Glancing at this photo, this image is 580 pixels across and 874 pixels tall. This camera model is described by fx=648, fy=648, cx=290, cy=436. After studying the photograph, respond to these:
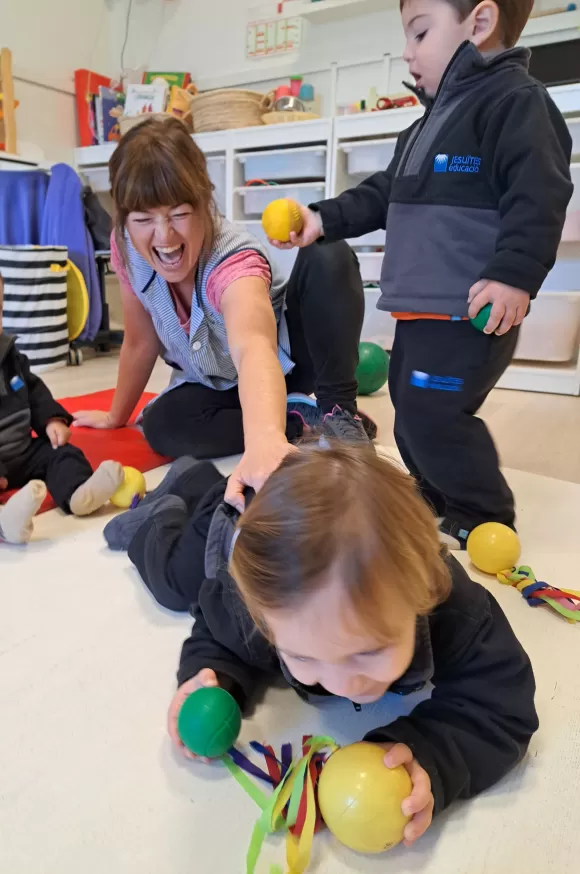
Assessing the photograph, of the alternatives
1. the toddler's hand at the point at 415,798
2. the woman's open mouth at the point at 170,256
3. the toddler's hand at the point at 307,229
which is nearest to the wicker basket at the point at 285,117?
the toddler's hand at the point at 307,229

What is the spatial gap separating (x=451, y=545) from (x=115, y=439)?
2.60 ft

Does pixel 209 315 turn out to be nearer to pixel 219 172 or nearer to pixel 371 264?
pixel 371 264

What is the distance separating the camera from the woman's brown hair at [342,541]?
42 centimetres

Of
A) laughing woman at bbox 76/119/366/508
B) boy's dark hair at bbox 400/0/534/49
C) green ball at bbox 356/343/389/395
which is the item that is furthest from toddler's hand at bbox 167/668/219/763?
green ball at bbox 356/343/389/395

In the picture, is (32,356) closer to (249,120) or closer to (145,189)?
(249,120)

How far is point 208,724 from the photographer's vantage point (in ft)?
1.76

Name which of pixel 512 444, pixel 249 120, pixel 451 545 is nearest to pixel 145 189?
pixel 451 545

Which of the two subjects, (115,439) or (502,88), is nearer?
(502,88)

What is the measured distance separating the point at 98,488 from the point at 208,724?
574mm

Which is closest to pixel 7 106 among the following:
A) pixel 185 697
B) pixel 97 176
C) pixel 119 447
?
pixel 97 176

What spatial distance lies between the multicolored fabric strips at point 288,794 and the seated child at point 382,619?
54 mm

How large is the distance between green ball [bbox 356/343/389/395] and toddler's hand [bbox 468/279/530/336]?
38.3 inches

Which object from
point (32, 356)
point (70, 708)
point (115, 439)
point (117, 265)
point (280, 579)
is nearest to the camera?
point (280, 579)

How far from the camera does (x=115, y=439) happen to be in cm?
142
